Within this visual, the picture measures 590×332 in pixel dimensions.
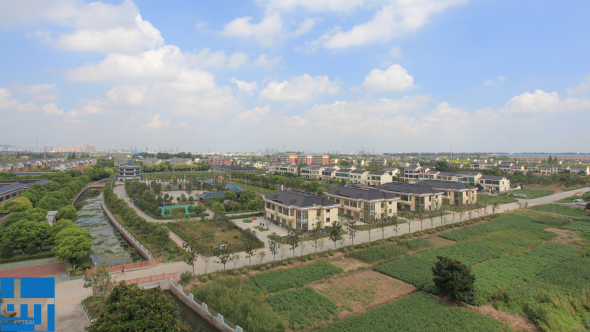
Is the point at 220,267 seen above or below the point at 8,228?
below

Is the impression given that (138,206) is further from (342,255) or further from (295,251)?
(342,255)

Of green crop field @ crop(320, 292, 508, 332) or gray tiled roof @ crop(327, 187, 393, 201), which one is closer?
green crop field @ crop(320, 292, 508, 332)

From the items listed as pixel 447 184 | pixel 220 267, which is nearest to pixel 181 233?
pixel 220 267

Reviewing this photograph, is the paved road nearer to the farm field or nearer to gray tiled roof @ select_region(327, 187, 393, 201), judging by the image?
the farm field

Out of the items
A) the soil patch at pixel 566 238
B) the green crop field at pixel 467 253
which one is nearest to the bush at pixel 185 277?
the green crop field at pixel 467 253

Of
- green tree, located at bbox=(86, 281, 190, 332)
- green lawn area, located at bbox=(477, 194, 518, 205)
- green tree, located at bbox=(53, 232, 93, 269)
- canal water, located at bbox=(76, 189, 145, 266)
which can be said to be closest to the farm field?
green tree, located at bbox=(86, 281, 190, 332)

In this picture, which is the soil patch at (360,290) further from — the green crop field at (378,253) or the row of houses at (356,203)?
the row of houses at (356,203)

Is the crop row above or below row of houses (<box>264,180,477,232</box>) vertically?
below

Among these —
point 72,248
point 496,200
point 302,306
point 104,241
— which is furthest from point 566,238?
point 104,241
